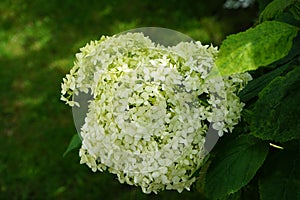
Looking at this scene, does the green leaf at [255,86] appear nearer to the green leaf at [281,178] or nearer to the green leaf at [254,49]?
the green leaf at [281,178]

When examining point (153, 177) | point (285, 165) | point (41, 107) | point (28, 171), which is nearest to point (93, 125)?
point (153, 177)

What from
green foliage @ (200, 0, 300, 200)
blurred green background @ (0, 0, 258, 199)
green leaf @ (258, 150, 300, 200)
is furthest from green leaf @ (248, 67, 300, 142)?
blurred green background @ (0, 0, 258, 199)

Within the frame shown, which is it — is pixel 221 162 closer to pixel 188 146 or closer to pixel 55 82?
pixel 188 146

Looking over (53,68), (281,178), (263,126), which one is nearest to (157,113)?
(263,126)

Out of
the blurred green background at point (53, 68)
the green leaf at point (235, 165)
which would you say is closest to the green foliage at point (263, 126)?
the green leaf at point (235, 165)

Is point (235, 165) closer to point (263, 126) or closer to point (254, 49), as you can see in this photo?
point (263, 126)
